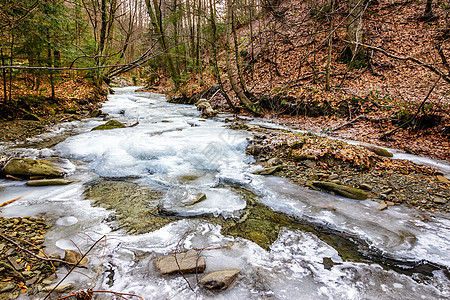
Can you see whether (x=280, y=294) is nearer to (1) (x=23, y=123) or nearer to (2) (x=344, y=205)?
(2) (x=344, y=205)

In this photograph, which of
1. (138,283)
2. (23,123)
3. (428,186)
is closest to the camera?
(138,283)

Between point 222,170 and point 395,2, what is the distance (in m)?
16.6

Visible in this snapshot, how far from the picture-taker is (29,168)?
4.69 metres

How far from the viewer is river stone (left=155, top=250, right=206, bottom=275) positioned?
2.58m

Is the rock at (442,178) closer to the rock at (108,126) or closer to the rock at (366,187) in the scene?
the rock at (366,187)

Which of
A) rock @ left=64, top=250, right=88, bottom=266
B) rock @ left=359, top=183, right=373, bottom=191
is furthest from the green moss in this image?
rock @ left=359, top=183, right=373, bottom=191

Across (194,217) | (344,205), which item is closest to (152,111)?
(194,217)

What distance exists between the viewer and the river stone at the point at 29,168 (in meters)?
4.62

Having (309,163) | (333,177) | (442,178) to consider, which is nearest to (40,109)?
(309,163)

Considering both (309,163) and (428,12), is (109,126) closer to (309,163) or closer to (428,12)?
(309,163)

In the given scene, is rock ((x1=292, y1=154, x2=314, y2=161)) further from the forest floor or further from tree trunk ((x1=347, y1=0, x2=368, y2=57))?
the forest floor

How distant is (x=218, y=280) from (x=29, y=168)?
4.79 m

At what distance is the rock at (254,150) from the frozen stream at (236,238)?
980 millimetres

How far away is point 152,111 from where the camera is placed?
13.4 meters
